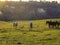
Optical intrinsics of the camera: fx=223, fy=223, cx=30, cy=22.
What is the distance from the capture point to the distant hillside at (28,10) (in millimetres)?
72662

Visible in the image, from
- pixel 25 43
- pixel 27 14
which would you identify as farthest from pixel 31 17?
pixel 25 43

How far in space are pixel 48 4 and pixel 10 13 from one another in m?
19.5

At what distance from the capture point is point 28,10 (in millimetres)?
78938

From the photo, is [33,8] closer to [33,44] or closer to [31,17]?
[31,17]

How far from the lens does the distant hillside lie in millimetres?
72662

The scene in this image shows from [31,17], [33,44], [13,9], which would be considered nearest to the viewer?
[33,44]

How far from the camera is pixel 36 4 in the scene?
8500 cm

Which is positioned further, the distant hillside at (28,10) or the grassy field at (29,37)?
the distant hillside at (28,10)

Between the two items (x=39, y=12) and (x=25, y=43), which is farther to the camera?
(x=39, y=12)

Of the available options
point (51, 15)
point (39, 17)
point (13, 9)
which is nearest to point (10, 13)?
point (13, 9)

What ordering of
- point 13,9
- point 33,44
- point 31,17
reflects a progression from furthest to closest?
1. point 13,9
2. point 31,17
3. point 33,44

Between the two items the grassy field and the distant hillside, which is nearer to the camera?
the grassy field

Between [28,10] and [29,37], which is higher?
[29,37]

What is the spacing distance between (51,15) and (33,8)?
7307 mm
